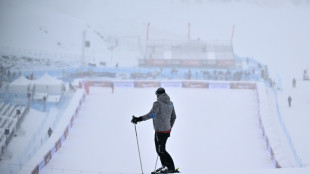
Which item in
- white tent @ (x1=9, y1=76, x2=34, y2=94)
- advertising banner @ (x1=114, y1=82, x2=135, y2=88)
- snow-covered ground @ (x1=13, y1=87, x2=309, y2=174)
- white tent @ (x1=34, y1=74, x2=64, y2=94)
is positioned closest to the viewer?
snow-covered ground @ (x1=13, y1=87, x2=309, y2=174)

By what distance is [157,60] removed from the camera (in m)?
16.3

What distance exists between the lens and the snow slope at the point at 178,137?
7840 mm

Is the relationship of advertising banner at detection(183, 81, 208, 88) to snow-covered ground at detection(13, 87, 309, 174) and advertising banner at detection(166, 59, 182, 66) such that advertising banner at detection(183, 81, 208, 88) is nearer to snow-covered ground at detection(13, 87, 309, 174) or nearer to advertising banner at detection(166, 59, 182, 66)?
snow-covered ground at detection(13, 87, 309, 174)

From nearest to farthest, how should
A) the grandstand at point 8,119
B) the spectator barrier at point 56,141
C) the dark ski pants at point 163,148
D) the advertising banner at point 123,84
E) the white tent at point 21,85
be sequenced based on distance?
the dark ski pants at point 163,148 → the spectator barrier at point 56,141 → the grandstand at point 8,119 → the white tent at point 21,85 → the advertising banner at point 123,84

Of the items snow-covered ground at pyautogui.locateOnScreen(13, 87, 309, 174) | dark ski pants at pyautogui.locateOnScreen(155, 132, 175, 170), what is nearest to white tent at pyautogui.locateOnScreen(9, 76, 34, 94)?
snow-covered ground at pyautogui.locateOnScreen(13, 87, 309, 174)

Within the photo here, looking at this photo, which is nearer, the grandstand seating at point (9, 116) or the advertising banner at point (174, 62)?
the grandstand seating at point (9, 116)

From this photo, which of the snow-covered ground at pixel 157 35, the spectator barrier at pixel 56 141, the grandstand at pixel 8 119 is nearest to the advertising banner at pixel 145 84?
the snow-covered ground at pixel 157 35

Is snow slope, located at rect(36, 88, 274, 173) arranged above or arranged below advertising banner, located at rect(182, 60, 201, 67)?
below

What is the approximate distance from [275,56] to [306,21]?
1.93 m

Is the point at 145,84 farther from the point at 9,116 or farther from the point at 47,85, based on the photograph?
the point at 9,116

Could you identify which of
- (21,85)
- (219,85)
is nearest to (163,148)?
(21,85)

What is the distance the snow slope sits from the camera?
25.7 ft

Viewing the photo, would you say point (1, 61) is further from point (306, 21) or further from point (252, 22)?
point (306, 21)

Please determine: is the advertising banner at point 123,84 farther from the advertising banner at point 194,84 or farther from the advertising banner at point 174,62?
the advertising banner at point 174,62
